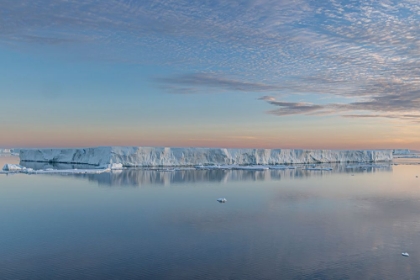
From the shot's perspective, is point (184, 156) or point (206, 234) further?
point (184, 156)

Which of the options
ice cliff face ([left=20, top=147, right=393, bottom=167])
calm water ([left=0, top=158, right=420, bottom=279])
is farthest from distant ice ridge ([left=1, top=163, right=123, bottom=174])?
calm water ([left=0, top=158, right=420, bottom=279])

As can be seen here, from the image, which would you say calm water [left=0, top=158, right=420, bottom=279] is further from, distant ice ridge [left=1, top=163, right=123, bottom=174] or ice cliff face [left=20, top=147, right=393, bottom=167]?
ice cliff face [left=20, top=147, right=393, bottom=167]

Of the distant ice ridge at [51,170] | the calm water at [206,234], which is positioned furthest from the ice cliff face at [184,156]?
the calm water at [206,234]

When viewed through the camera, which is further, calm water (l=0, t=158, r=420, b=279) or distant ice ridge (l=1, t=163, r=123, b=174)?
distant ice ridge (l=1, t=163, r=123, b=174)

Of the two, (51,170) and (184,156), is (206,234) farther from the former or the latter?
(184,156)

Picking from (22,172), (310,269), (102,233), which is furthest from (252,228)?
(22,172)

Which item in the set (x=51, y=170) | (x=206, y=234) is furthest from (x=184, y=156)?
(x=206, y=234)

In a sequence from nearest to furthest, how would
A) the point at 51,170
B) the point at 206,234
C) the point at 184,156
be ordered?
1. the point at 206,234
2. the point at 51,170
3. the point at 184,156

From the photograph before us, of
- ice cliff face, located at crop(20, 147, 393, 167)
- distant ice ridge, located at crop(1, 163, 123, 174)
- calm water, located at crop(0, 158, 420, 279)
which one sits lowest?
calm water, located at crop(0, 158, 420, 279)

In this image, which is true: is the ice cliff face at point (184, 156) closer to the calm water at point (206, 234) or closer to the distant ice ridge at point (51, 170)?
the distant ice ridge at point (51, 170)
